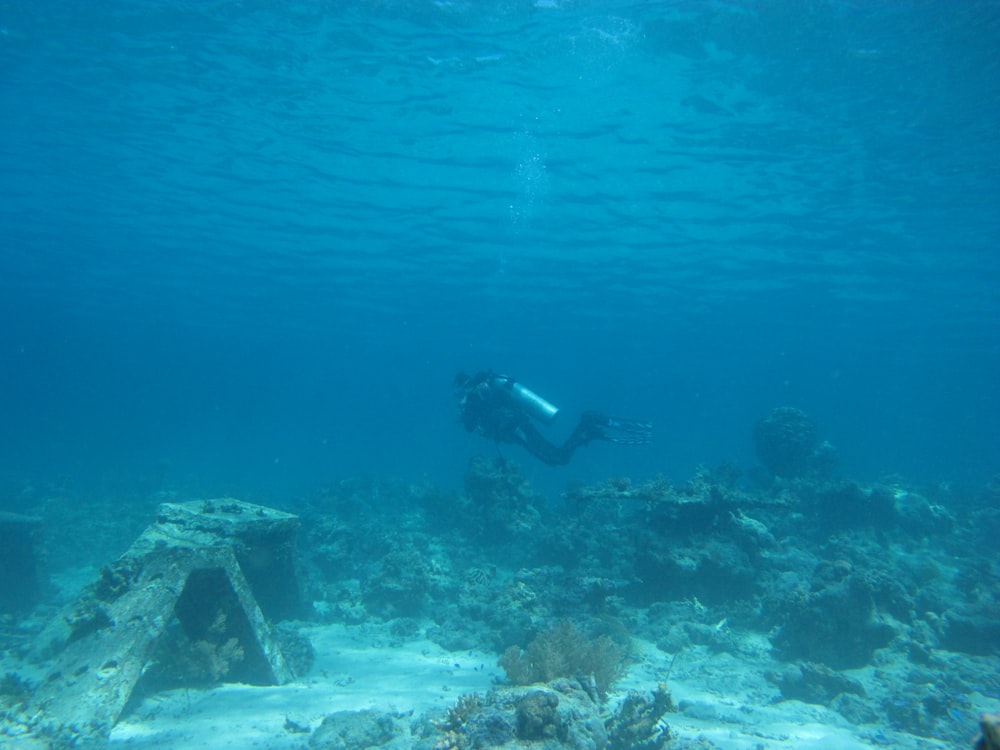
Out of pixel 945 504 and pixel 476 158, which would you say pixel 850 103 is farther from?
pixel 945 504

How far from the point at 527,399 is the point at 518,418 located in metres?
0.53

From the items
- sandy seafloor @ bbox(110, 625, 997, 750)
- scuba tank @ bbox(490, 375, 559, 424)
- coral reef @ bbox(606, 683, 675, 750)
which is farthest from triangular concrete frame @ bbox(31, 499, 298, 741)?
scuba tank @ bbox(490, 375, 559, 424)

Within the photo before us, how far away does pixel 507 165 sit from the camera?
779 inches


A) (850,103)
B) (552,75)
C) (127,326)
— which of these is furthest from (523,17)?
(127,326)

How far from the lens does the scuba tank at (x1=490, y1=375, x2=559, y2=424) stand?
14.2m

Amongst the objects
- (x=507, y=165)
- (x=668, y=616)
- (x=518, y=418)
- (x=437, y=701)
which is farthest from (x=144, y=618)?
(x=507, y=165)

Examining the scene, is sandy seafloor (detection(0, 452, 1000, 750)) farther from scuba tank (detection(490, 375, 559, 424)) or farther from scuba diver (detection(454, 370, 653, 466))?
scuba tank (detection(490, 375, 559, 424))

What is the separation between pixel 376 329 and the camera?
173 ft

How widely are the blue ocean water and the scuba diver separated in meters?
1.76

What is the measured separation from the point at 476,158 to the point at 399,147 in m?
2.56

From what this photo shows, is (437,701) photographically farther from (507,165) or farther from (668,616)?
(507,165)

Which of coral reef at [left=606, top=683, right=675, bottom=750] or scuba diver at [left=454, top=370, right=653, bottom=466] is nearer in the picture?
coral reef at [left=606, top=683, right=675, bottom=750]

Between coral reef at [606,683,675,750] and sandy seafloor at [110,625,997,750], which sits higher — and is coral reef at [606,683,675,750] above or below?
above

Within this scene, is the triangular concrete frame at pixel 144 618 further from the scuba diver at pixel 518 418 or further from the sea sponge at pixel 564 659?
the scuba diver at pixel 518 418
